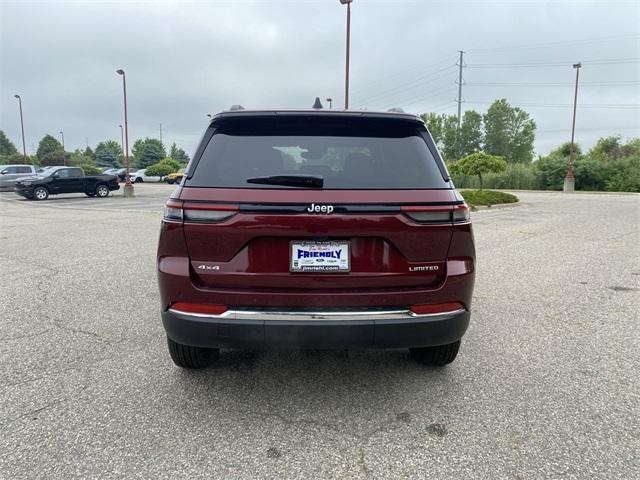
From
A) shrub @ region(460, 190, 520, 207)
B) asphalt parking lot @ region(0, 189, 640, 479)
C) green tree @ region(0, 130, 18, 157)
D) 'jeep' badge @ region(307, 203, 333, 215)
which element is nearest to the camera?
asphalt parking lot @ region(0, 189, 640, 479)

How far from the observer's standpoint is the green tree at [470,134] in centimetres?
7906

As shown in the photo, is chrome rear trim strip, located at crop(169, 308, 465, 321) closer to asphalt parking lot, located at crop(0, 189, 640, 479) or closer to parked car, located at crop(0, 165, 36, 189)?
asphalt parking lot, located at crop(0, 189, 640, 479)

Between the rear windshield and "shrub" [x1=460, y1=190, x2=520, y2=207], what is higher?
the rear windshield

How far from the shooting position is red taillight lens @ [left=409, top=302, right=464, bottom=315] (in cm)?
253

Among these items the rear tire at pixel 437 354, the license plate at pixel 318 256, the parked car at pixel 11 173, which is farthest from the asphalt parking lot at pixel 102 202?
the license plate at pixel 318 256

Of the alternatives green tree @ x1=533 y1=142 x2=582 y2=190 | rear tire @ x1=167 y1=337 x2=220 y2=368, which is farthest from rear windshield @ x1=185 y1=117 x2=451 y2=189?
green tree @ x1=533 y1=142 x2=582 y2=190

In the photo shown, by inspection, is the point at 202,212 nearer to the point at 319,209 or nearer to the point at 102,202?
the point at 319,209

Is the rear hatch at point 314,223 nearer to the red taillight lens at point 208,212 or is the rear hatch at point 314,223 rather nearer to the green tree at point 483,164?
the red taillight lens at point 208,212

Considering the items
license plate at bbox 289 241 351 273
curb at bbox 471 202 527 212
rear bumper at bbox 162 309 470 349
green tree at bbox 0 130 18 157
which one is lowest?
curb at bbox 471 202 527 212

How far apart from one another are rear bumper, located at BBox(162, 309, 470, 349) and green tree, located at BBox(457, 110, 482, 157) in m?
81.3

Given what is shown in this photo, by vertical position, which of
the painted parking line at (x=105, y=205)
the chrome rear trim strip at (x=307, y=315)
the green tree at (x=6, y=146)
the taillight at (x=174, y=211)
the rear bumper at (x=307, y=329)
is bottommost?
the painted parking line at (x=105, y=205)

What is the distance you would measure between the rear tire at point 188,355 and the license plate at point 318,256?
1.08 metres

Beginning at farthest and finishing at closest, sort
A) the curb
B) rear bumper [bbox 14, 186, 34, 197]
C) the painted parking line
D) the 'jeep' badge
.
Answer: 1. rear bumper [bbox 14, 186, 34, 197]
2. the painted parking line
3. the curb
4. the 'jeep' badge

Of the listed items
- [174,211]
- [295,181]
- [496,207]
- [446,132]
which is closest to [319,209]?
[295,181]
